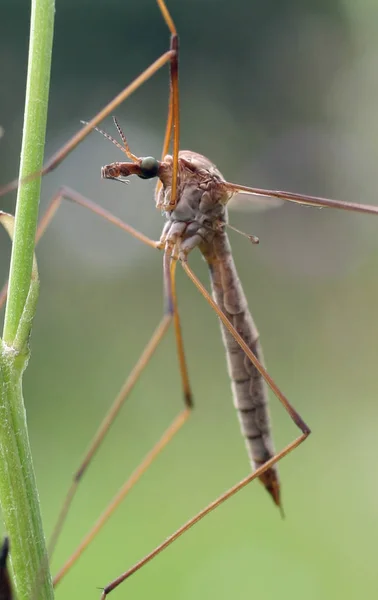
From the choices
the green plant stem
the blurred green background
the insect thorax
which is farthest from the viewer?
the blurred green background

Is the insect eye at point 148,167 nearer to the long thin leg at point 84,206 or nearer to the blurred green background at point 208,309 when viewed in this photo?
the long thin leg at point 84,206

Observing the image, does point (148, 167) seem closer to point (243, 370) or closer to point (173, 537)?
point (243, 370)

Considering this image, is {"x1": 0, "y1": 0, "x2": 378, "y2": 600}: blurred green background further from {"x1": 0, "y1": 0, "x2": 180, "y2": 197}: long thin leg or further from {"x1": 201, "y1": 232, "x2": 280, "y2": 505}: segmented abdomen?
{"x1": 0, "y1": 0, "x2": 180, "y2": 197}: long thin leg

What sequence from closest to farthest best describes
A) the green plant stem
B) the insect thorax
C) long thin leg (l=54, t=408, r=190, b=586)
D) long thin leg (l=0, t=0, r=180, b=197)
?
the green plant stem < long thin leg (l=0, t=0, r=180, b=197) < long thin leg (l=54, t=408, r=190, b=586) < the insect thorax

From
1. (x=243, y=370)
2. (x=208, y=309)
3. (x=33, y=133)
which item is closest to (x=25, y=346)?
(x=33, y=133)

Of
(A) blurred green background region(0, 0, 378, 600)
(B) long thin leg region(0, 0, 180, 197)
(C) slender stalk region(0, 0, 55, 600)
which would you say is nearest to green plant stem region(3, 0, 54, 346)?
(C) slender stalk region(0, 0, 55, 600)

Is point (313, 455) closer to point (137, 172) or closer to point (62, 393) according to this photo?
point (62, 393)

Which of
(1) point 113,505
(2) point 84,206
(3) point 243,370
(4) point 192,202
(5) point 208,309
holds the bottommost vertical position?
(5) point 208,309
